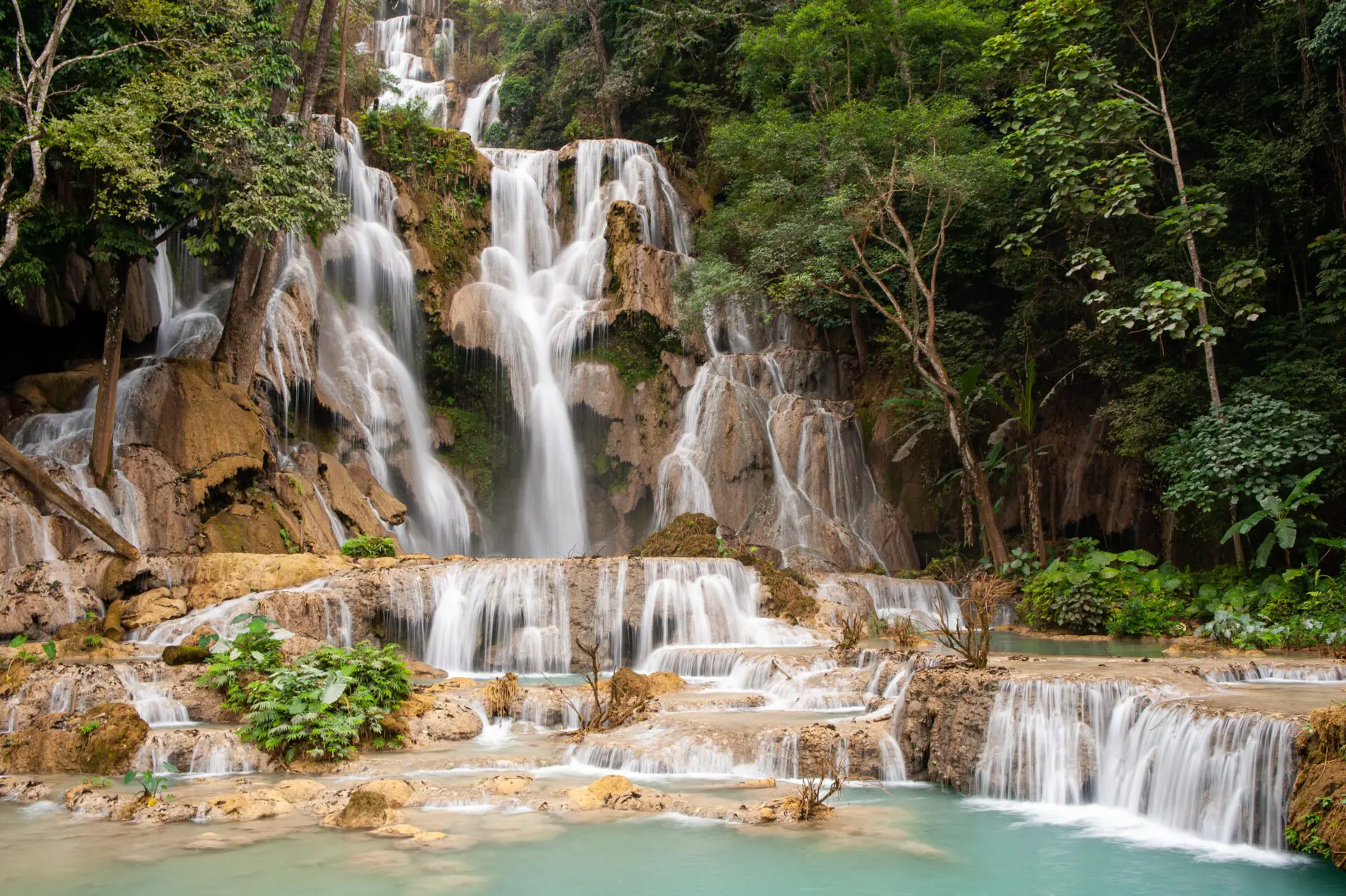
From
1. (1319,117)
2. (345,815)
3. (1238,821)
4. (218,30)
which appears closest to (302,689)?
(345,815)

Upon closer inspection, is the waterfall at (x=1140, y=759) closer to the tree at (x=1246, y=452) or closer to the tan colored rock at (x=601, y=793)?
the tan colored rock at (x=601, y=793)

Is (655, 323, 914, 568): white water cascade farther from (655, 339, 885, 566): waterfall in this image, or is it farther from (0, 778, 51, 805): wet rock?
(0, 778, 51, 805): wet rock

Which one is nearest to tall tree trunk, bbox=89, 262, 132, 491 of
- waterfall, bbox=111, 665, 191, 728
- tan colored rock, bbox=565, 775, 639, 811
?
waterfall, bbox=111, 665, 191, 728

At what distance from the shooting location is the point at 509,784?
737 centimetres

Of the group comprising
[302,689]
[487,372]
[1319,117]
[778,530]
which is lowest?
[302,689]

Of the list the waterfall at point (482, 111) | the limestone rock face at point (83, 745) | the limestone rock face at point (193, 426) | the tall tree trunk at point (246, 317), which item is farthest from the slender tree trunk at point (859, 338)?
the waterfall at point (482, 111)

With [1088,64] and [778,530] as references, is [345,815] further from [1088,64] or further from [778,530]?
[1088,64]

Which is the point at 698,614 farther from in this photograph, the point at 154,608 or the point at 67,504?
the point at 67,504

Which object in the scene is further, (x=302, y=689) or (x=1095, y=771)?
(x=302, y=689)

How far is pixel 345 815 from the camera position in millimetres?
6555

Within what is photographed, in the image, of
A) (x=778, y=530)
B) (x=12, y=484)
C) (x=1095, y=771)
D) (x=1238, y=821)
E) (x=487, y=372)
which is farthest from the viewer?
(x=487, y=372)

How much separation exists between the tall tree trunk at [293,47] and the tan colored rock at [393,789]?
46.3ft

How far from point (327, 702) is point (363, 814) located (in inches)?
85.7

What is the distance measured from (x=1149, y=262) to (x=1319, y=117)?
3.15 meters
